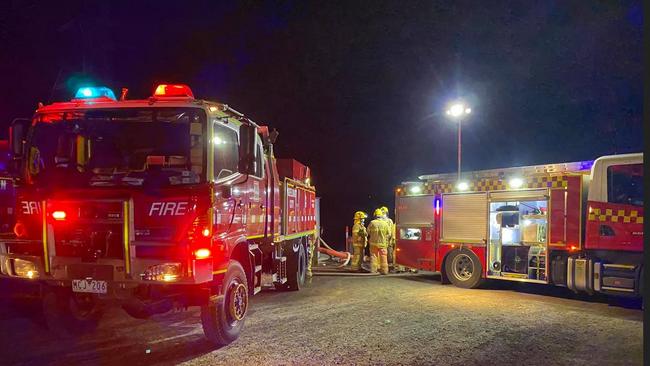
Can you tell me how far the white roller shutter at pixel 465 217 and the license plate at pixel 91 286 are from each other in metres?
7.51

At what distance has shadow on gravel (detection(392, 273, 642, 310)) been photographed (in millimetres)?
8547

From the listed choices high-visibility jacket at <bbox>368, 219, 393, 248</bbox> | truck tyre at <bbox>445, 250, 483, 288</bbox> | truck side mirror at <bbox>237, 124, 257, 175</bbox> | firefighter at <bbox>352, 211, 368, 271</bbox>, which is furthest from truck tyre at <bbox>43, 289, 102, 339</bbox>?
firefighter at <bbox>352, 211, 368, 271</bbox>

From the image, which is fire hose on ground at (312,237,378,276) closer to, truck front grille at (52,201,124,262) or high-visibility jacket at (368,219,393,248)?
high-visibility jacket at (368,219,393,248)

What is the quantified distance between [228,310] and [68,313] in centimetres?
194

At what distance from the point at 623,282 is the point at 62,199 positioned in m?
8.05

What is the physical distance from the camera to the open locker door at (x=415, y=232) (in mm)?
11070

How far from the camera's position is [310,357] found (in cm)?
505

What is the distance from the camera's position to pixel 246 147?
209 inches

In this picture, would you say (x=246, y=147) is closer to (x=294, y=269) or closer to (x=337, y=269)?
(x=294, y=269)

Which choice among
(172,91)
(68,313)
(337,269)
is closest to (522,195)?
(337,269)

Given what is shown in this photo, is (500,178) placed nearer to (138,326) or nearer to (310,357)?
(310,357)

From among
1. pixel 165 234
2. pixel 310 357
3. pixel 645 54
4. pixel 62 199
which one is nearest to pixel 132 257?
pixel 165 234

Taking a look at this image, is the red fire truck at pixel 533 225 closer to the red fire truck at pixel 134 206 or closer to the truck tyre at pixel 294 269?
the truck tyre at pixel 294 269

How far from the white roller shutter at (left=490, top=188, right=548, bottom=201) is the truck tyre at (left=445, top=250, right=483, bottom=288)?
1.28m
